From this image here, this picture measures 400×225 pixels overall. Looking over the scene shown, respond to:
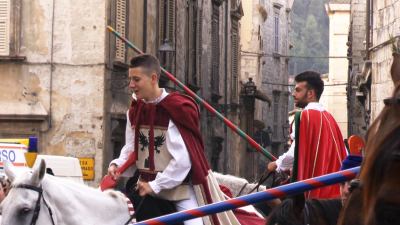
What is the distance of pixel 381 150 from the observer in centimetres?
284

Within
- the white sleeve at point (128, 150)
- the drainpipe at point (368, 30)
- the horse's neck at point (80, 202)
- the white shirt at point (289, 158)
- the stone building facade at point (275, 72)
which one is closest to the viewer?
the horse's neck at point (80, 202)

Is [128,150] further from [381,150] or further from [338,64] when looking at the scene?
[338,64]

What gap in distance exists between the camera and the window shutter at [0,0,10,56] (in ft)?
76.2

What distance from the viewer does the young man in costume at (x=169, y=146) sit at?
772cm

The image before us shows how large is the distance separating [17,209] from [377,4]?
16.5 m

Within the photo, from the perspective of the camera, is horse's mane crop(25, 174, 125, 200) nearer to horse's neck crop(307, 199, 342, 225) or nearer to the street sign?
horse's neck crop(307, 199, 342, 225)

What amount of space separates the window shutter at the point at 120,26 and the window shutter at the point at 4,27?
2259 mm

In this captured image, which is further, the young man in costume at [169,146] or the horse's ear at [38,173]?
the young man in costume at [169,146]

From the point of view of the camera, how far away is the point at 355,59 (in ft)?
142

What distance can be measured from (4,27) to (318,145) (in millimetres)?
15813

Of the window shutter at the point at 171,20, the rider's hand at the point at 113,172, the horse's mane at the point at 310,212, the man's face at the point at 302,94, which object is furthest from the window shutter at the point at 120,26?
the horse's mane at the point at 310,212

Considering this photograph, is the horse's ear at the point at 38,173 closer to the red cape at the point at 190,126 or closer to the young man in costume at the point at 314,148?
the red cape at the point at 190,126

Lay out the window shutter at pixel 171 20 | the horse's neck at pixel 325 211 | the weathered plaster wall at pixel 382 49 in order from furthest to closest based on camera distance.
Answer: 1. the window shutter at pixel 171 20
2. the weathered plaster wall at pixel 382 49
3. the horse's neck at pixel 325 211

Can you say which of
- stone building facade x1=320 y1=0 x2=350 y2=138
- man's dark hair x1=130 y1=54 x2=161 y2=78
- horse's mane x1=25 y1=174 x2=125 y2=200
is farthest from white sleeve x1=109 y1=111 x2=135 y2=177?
stone building facade x1=320 y1=0 x2=350 y2=138
